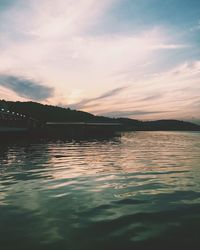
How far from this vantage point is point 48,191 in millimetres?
13312

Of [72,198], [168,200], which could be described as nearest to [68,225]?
[72,198]

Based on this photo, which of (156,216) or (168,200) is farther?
(168,200)

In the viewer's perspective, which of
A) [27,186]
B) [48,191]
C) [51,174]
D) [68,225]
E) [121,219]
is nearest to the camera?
[68,225]

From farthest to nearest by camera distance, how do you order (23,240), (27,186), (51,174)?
(51,174) → (27,186) → (23,240)

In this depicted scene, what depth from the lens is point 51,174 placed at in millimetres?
18688

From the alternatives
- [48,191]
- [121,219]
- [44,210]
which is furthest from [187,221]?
[48,191]

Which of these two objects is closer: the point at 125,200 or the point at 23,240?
the point at 23,240

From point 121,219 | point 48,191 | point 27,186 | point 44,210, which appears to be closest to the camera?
point 121,219

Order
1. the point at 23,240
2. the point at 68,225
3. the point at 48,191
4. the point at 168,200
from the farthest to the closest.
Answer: the point at 48,191 → the point at 168,200 → the point at 68,225 → the point at 23,240

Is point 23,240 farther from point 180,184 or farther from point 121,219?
point 180,184

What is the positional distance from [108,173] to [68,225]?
10653 mm

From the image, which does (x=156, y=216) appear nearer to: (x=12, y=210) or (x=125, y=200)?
(x=125, y=200)

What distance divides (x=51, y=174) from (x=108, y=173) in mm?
3842

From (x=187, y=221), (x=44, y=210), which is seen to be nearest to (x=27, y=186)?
(x=44, y=210)
